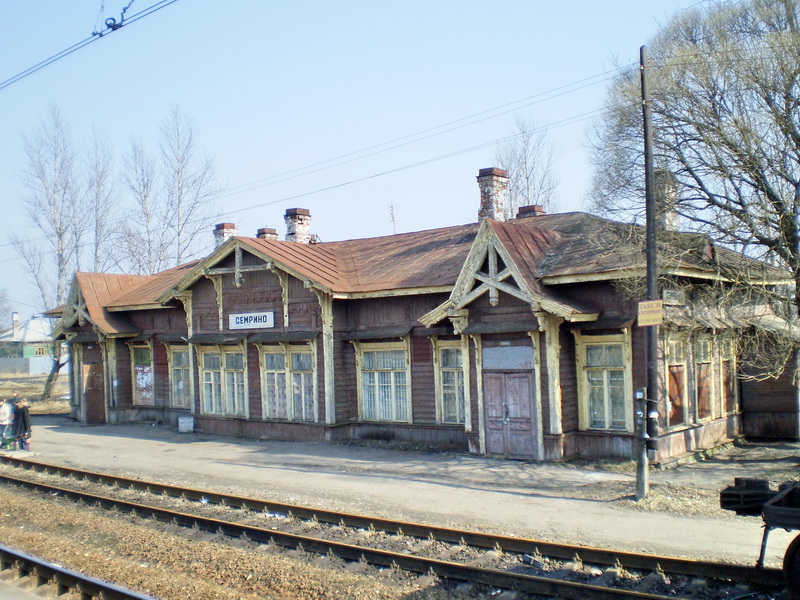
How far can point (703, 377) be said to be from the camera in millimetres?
16688

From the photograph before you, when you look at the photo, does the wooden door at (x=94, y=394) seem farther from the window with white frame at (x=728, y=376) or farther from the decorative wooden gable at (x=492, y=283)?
the window with white frame at (x=728, y=376)

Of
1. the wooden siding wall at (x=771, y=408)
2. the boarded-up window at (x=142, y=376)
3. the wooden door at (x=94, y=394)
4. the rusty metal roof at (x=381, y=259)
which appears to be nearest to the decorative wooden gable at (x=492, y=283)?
the rusty metal roof at (x=381, y=259)

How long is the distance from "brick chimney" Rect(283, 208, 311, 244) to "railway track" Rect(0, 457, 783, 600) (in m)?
12.0

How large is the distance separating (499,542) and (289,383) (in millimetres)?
11310

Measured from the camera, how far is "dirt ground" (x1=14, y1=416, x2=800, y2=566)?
988cm

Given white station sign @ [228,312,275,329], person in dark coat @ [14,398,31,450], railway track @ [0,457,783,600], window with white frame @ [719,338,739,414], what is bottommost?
railway track @ [0,457,783,600]

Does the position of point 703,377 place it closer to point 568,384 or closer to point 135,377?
point 568,384

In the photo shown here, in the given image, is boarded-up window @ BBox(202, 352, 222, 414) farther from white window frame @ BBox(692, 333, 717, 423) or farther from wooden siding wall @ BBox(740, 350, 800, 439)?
wooden siding wall @ BBox(740, 350, 800, 439)

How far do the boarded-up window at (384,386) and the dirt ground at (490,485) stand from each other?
1024 mm

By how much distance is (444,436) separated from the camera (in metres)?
17.6

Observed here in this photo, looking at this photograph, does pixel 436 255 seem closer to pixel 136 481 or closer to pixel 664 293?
pixel 664 293

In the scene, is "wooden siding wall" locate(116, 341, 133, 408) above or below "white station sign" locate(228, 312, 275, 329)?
below

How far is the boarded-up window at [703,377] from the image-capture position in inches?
645

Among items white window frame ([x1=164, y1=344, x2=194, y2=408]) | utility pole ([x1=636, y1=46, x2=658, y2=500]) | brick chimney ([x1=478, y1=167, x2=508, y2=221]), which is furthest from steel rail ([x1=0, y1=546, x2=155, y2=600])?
white window frame ([x1=164, y1=344, x2=194, y2=408])
